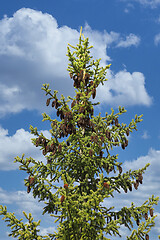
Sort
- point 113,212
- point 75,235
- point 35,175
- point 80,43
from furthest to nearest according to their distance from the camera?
1. point 80,43
2. point 113,212
3. point 35,175
4. point 75,235

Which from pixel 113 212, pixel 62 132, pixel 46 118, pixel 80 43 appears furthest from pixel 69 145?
pixel 80 43

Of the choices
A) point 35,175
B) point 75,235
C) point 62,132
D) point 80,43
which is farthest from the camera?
point 80,43

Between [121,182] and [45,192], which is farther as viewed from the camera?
[121,182]

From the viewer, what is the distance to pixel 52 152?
12.5 m

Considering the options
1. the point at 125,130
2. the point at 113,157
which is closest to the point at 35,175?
the point at 113,157

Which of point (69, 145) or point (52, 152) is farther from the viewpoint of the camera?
point (69, 145)

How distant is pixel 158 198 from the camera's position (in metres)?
12.0

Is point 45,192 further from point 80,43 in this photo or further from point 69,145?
point 80,43

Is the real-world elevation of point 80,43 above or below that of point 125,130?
above

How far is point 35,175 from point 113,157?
3528 millimetres

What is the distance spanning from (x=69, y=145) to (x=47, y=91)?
2688 mm

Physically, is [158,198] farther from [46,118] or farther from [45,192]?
[46,118]

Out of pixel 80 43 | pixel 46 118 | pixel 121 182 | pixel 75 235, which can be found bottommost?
pixel 75 235

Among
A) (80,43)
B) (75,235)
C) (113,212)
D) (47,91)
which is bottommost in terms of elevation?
(75,235)
